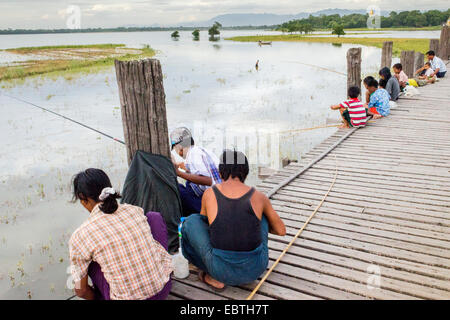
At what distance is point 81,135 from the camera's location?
426 inches

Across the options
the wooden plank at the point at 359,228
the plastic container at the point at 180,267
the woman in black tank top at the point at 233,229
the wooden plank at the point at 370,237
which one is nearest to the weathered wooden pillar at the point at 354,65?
the wooden plank at the point at 359,228

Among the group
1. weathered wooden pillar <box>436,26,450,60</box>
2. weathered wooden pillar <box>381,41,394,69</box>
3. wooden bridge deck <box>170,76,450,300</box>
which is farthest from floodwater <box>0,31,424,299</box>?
weathered wooden pillar <box>436,26,450,60</box>

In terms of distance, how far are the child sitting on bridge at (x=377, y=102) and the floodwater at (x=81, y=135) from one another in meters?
1.22

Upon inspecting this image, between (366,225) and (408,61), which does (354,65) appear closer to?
(408,61)

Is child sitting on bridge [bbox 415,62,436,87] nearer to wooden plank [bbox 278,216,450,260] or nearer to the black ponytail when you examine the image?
wooden plank [bbox 278,216,450,260]

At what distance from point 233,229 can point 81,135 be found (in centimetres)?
944

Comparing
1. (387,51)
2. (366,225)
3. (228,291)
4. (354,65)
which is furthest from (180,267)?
(387,51)

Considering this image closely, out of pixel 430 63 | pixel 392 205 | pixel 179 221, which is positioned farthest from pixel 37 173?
pixel 430 63

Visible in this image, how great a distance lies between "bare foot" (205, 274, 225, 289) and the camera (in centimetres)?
271

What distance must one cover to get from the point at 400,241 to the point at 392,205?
2.63 feet

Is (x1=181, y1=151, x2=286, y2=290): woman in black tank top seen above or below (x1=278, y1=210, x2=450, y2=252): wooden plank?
above

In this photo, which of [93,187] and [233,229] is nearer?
[93,187]

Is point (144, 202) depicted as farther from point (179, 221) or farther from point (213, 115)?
point (213, 115)

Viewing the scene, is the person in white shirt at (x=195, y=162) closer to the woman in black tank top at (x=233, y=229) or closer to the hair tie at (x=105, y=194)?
the woman in black tank top at (x=233, y=229)
